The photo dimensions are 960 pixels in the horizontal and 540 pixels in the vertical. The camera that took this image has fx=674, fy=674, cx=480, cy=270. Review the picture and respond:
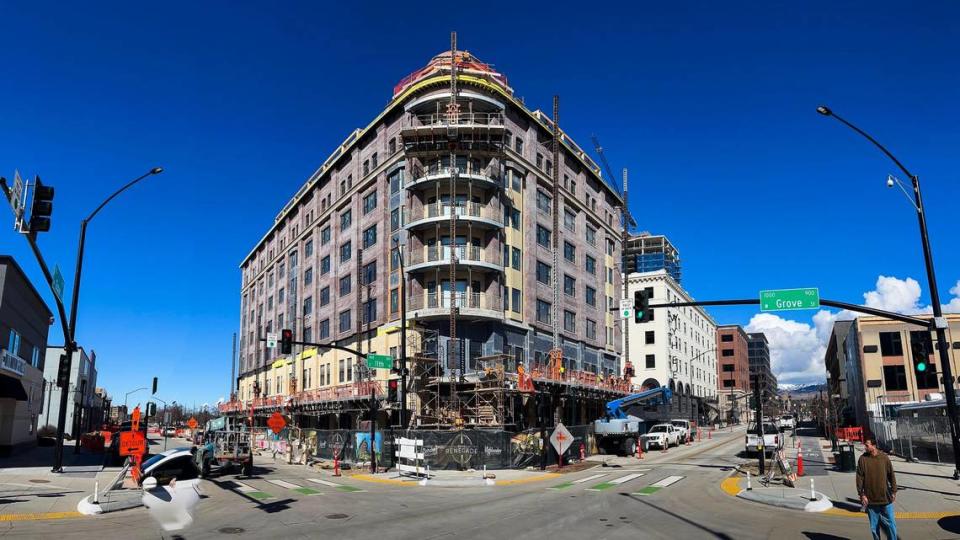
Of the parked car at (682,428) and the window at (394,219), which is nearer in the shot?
the window at (394,219)

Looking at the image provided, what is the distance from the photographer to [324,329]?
6334 centimetres

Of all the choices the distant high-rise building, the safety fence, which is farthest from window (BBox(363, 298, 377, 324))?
the distant high-rise building

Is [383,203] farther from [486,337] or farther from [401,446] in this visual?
[401,446]

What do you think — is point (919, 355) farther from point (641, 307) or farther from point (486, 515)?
point (486, 515)

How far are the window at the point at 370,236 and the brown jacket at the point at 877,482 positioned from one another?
45.2 meters

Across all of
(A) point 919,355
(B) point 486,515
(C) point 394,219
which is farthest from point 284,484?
(C) point 394,219

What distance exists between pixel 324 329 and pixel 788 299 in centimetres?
4723

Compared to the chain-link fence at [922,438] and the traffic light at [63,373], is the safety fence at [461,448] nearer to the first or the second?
the traffic light at [63,373]

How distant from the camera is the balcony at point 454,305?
4566cm

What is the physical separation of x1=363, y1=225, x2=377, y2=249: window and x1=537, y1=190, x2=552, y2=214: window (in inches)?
534

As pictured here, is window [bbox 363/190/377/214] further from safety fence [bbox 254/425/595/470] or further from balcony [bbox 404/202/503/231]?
safety fence [bbox 254/425/595/470]

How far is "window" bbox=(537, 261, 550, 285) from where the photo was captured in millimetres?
54206

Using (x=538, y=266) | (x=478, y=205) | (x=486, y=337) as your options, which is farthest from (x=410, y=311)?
(x=538, y=266)

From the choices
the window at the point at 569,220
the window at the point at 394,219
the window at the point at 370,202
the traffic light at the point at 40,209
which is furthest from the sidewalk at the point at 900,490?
the window at the point at 370,202
